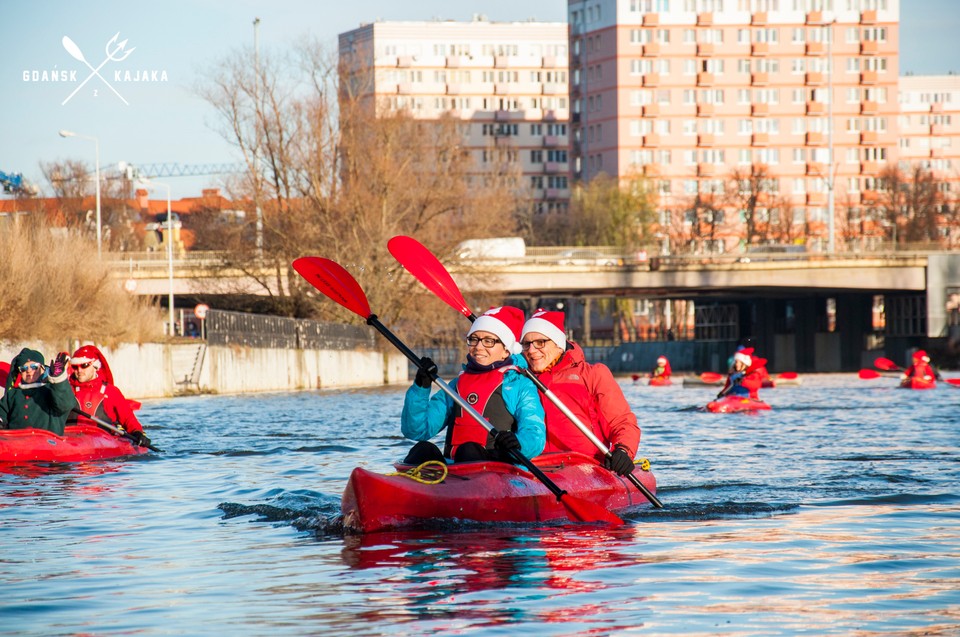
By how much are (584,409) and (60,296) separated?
23.6 metres

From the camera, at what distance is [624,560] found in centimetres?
1008

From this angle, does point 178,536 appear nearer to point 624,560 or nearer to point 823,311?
point 624,560

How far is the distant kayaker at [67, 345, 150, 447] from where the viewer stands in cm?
1842

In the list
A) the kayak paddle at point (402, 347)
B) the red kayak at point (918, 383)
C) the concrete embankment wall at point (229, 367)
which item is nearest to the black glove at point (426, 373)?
the kayak paddle at point (402, 347)

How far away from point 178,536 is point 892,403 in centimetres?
2589

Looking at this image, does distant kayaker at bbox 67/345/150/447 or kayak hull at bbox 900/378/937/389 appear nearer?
distant kayaker at bbox 67/345/150/447

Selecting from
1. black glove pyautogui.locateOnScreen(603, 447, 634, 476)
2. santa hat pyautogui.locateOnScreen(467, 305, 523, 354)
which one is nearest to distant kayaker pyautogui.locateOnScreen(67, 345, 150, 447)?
santa hat pyautogui.locateOnScreen(467, 305, 523, 354)

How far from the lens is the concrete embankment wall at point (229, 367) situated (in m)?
36.9

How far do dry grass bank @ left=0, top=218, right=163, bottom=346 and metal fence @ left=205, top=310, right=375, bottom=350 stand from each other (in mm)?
2613

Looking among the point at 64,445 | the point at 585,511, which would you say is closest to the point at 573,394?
the point at 585,511

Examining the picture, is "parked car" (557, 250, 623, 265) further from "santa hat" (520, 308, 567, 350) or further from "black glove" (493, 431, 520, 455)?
"black glove" (493, 431, 520, 455)

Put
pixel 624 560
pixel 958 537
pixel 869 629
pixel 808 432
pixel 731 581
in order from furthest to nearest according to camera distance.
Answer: pixel 808 432
pixel 958 537
pixel 624 560
pixel 731 581
pixel 869 629

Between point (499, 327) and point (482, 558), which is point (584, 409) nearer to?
point (499, 327)

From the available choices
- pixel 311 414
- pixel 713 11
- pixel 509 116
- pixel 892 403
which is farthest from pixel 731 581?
pixel 509 116
